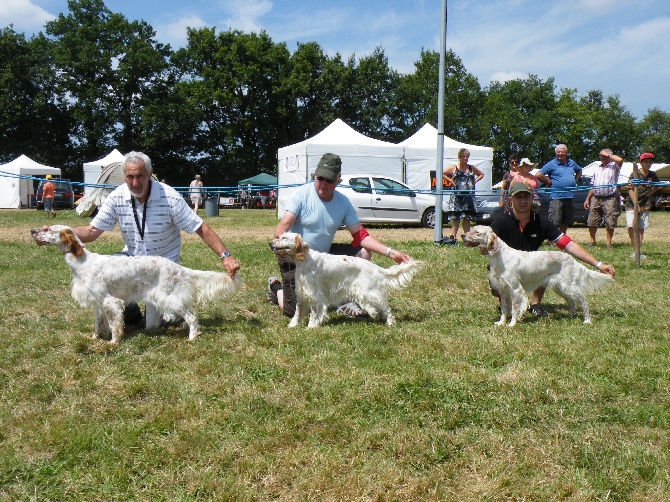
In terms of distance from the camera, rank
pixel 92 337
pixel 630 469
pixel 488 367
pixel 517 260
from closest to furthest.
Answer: pixel 630 469 < pixel 488 367 < pixel 92 337 < pixel 517 260

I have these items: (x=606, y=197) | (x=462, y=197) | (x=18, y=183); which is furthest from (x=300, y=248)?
(x=18, y=183)

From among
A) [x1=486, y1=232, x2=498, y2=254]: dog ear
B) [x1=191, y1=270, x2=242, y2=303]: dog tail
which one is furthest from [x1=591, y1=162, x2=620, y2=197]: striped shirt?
[x1=191, y1=270, x2=242, y2=303]: dog tail

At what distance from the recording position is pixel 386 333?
197 inches

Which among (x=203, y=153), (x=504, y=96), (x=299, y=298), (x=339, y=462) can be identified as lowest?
(x=339, y=462)

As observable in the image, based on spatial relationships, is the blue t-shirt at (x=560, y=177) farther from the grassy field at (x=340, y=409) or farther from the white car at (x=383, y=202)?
the white car at (x=383, y=202)

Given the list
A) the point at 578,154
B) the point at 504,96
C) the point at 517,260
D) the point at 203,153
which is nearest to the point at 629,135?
Answer: the point at 578,154

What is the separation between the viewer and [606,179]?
436 inches

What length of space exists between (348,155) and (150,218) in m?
15.7

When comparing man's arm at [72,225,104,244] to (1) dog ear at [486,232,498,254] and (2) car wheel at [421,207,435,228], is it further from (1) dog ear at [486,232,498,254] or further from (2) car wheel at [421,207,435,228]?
(2) car wheel at [421,207,435,228]

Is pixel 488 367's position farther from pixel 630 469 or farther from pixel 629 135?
pixel 629 135

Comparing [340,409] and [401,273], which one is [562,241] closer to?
[401,273]

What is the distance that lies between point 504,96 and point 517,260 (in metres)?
54.5

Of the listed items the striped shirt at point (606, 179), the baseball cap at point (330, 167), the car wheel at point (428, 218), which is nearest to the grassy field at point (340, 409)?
the baseball cap at point (330, 167)

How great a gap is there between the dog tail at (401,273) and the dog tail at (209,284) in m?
1.33
